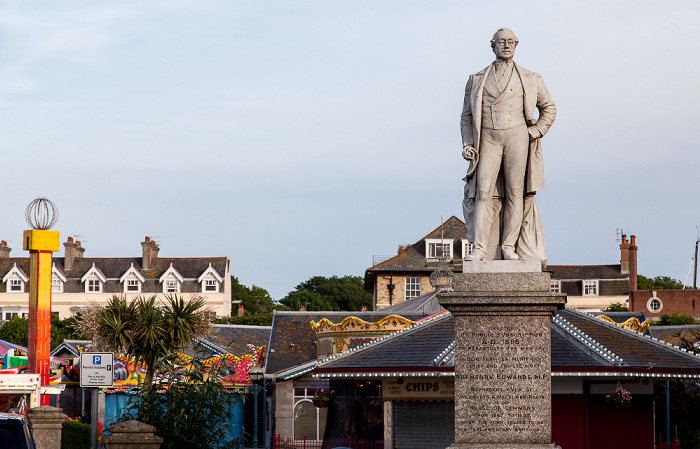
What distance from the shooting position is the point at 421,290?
7675 cm

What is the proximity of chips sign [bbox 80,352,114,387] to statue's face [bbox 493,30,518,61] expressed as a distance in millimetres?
16838

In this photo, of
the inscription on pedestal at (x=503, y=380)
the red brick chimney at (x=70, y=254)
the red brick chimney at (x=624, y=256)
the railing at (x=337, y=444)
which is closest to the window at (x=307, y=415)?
the railing at (x=337, y=444)

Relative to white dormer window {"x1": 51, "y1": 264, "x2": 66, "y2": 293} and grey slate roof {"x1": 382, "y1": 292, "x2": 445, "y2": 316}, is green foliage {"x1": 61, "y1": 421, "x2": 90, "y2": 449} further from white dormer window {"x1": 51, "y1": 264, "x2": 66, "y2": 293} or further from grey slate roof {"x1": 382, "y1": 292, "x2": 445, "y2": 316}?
white dormer window {"x1": 51, "y1": 264, "x2": 66, "y2": 293}

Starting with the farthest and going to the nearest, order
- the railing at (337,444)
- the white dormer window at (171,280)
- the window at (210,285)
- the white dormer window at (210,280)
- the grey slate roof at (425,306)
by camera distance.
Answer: the window at (210,285), the white dormer window at (210,280), the white dormer window at (171,280), the grey slate roof at (425,306), the railing at (337,444)

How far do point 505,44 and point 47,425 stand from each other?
48.7ft

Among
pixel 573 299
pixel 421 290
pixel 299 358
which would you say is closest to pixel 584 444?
pixel 299 358

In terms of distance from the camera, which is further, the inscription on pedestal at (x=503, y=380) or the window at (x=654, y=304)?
the window at (x=654, y=304)

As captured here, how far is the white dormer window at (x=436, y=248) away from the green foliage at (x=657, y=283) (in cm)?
2591

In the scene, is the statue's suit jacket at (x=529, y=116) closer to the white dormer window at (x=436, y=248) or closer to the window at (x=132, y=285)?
the white dormer window at (x=436, y=248)

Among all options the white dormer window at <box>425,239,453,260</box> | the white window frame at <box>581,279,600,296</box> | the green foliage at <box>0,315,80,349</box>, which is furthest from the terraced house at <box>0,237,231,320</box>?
the white window frame at <box>581,279,600,296</box>

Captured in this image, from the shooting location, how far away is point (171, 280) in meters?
95.8

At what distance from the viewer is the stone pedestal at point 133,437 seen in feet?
50.7

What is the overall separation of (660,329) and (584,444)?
2535 centimetres

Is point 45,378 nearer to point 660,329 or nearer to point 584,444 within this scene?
point 584,444
